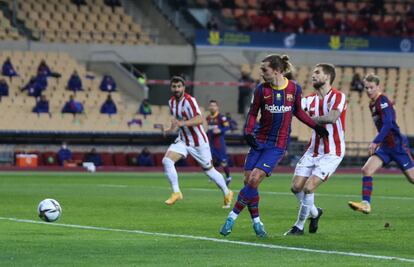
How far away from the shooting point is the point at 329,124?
16922 millimetres

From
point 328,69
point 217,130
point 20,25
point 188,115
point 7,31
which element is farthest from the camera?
point 20,25

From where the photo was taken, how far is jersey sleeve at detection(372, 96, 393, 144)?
20484mm

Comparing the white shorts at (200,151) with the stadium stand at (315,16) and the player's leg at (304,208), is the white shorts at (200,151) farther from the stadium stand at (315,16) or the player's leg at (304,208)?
the stadium stand at (315,16)

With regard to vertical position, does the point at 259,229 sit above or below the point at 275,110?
below

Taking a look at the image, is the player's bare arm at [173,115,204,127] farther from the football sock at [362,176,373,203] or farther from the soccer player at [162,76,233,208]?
the football sock at [362,176,373,203]

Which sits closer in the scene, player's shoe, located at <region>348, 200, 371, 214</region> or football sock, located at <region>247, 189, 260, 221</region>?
football sock, located at <region>247, 189, 260, 221</region>

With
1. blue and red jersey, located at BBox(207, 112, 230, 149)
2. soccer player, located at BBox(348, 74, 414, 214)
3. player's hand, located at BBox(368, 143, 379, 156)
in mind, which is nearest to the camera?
soccer player, located at BBox(348, 74, 414, 214)

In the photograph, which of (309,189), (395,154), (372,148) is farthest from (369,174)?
(309,189)

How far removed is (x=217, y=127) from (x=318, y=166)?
18287 millimetres

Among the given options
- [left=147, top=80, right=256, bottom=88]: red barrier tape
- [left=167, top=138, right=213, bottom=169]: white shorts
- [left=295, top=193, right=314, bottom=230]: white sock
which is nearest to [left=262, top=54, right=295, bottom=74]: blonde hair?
[left=295, top=193, right=314, bottom=230]: white sock

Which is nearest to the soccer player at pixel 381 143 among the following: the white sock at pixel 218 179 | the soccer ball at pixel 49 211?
the white sock at pixel 218 179

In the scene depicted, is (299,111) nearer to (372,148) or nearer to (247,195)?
(247,195)

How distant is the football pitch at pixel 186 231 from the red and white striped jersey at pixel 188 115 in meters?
1.27

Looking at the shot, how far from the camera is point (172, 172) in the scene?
75.9 ft
